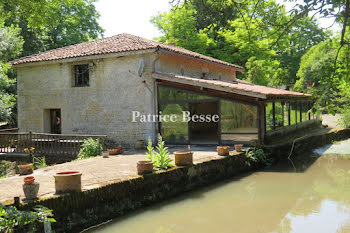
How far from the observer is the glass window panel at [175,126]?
→ 49.6 feet

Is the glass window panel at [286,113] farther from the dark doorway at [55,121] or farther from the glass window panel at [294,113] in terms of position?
the dark doorway at [55,121]

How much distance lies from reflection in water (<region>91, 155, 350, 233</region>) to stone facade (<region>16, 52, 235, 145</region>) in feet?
19.2

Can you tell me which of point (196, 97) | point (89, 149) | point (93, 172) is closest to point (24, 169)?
point (93, 172)

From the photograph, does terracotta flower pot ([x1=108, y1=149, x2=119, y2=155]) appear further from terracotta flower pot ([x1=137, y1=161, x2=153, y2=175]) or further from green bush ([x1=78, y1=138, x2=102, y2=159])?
terracotta flower pot ([x1=137, y1=161, x2=153, y2=175])

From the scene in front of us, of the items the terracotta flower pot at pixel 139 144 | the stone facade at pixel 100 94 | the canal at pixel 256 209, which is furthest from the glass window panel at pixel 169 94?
the canal at pixel 256 209

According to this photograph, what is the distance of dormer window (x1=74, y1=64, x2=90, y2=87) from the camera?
1645cm

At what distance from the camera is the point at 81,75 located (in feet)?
54.7

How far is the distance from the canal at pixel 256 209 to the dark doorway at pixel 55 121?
10587 mm

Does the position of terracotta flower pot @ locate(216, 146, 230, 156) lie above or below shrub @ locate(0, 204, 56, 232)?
above

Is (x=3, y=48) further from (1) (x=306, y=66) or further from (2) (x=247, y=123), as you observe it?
(1) (x=306, y=66)

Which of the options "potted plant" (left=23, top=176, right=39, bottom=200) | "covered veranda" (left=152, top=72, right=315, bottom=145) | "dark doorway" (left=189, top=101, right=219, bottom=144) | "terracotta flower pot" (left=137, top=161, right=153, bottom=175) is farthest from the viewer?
"dark doorway" (left=189, top=101, right=219, bottom=144)

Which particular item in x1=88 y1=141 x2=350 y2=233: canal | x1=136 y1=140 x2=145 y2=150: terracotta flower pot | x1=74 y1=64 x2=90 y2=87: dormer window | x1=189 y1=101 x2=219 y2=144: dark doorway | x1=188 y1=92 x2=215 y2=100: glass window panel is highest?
x1=74 y1=64 x2=90 y2=87: dormer window

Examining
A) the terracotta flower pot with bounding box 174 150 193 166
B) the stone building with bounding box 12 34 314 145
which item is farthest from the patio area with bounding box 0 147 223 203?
the stone building with bounding box 12 34 314 145

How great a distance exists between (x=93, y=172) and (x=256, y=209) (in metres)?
4.52
